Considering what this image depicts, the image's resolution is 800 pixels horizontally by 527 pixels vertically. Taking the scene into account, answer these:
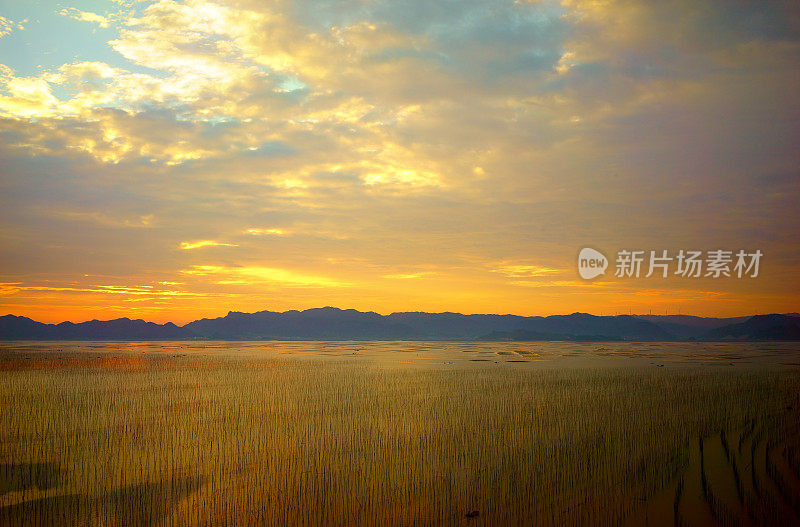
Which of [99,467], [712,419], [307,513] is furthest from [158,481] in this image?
[712,419]

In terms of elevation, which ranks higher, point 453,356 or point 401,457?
point 401,457

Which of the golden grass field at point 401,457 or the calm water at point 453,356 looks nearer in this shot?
the golden grass field at point 401,457

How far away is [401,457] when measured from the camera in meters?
13.7

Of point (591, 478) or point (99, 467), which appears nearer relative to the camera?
point (591, 478)

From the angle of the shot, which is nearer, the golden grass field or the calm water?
the golden grass field

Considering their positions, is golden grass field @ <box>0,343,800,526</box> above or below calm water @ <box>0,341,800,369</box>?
above

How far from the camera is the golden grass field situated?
9883mm

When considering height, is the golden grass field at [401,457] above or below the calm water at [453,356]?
above

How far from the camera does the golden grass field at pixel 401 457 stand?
988 cm

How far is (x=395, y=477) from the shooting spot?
472 inches

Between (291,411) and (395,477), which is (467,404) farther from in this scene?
(395,477)

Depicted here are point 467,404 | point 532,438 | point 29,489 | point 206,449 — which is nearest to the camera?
point 29,489

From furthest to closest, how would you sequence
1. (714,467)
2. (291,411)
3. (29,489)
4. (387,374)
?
(387,374) → (291,411) → (714,467) → (29,489)

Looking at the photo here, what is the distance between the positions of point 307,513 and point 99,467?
624 centimetres
